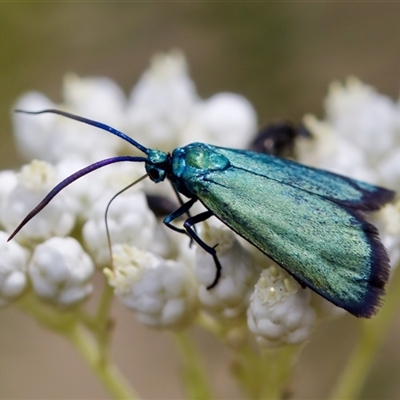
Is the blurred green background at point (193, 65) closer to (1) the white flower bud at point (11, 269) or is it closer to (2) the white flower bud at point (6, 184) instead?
(2) the white flower bud at point (6, 184)

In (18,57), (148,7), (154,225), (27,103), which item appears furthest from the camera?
(148,7)

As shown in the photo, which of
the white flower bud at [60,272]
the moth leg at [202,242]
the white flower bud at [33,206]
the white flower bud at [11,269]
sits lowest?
the moth leg at [202,242]

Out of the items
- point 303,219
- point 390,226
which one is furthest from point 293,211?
point 390,226

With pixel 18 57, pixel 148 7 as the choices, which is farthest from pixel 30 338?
pixel 148 7

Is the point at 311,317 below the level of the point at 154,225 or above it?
below

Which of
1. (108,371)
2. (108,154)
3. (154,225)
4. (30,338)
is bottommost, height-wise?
(108,371)

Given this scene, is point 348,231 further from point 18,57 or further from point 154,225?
point 18,57

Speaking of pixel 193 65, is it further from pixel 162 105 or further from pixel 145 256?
pixel 145 256

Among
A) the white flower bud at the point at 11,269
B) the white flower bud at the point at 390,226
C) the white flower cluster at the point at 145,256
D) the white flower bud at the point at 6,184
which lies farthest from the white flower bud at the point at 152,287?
the white flower bud at the point at 390,226
